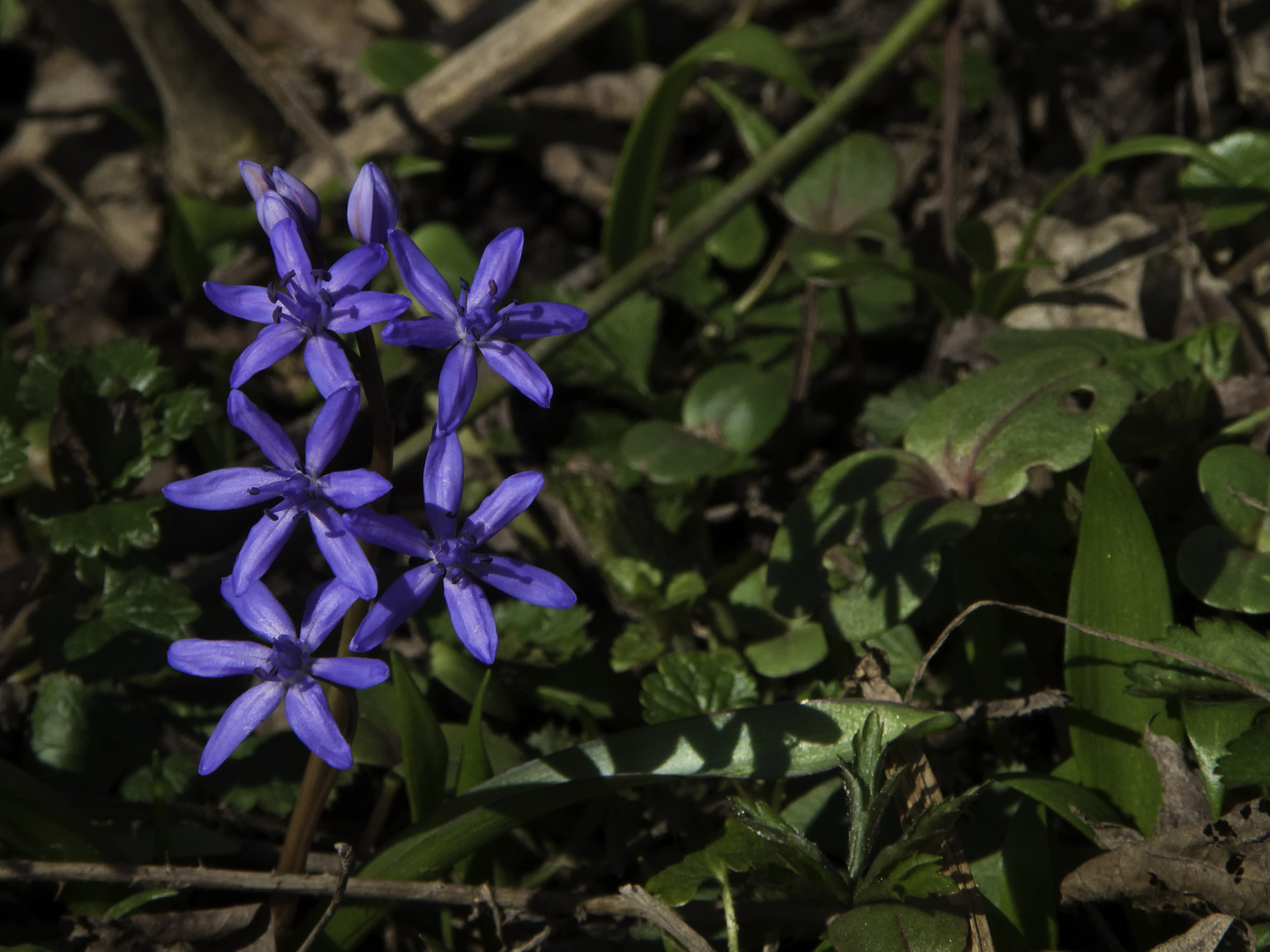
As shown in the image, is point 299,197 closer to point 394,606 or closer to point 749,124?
point 394,606

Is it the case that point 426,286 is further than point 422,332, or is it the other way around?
point 426,286

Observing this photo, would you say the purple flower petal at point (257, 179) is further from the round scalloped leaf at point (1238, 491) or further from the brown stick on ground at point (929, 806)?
the round scalloped leaf at point (1238, 491)

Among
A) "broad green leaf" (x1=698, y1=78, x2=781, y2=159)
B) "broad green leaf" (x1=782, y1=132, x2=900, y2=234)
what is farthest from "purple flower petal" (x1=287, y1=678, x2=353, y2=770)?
"broad green leaf" (x1=698, y1=78, x2=781, y2=159)

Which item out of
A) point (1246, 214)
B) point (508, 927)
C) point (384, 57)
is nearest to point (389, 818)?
point (508, 927)

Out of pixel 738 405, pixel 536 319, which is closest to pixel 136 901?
pixel 536 319

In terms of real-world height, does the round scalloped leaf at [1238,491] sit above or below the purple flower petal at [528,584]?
below

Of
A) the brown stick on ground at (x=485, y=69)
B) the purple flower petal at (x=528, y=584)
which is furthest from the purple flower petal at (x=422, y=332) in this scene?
the brown stick on ground at (x=485, y=69)

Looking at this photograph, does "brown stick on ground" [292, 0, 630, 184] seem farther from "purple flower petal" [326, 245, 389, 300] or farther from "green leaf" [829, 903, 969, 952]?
"green leaf" [829, 903, 969, 952]
